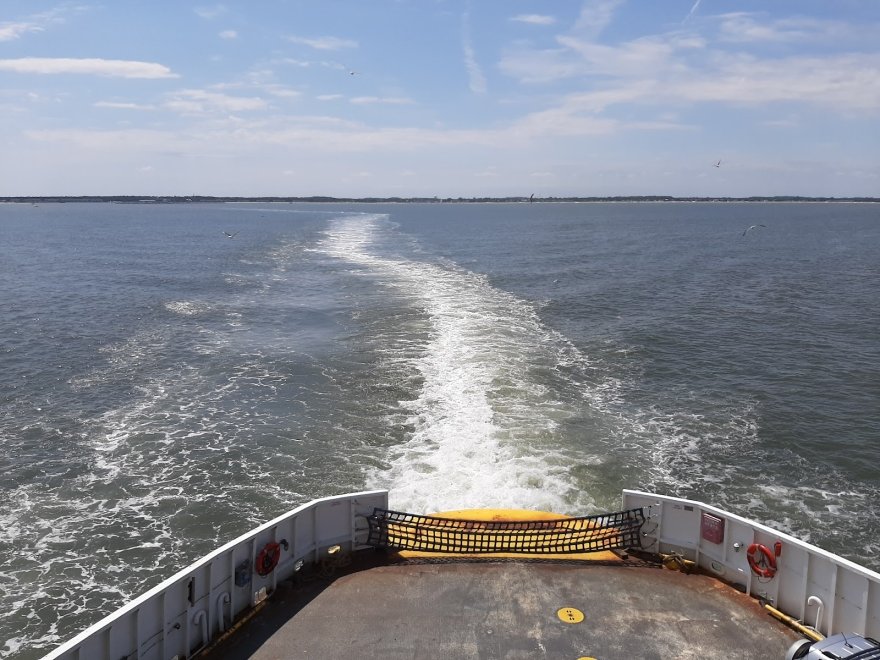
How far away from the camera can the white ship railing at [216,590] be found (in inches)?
311

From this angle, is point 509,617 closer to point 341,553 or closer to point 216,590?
point 341,553

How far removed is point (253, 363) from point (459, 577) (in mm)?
20680

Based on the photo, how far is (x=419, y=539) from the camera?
37.6 feet

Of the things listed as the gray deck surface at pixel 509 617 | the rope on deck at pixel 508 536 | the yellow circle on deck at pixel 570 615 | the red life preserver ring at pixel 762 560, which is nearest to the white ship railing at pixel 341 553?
the red life preserver ring at pixel 762 560

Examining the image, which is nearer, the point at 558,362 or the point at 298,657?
the point at 298,657

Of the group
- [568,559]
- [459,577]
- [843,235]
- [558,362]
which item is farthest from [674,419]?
[843,235]

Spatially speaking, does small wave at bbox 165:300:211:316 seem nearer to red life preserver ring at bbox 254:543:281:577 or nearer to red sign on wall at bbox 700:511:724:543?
red life preserver ring at bbox 254:543:281:577

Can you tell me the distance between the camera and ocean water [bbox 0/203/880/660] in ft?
53.8

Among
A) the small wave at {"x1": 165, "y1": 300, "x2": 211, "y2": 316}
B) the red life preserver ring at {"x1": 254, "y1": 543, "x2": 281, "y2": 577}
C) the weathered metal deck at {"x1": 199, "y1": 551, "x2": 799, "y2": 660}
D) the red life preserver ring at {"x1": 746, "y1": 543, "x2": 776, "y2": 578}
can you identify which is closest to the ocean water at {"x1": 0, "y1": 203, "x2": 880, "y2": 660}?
the small wave at {"x1": 165, "y1": 300, "x2": 211, "y2": 316}

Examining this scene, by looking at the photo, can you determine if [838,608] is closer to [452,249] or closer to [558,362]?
[558,362]

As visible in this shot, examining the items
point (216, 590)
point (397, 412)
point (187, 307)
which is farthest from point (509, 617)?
point (187, 307)

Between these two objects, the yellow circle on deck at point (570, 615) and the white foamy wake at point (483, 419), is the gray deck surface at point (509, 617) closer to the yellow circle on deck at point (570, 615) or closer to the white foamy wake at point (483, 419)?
the yellow circle on deck at point (570, 615)

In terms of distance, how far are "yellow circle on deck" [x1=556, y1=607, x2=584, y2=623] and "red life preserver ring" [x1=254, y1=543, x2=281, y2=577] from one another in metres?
4.39

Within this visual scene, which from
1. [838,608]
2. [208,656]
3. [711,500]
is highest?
[838,608]
